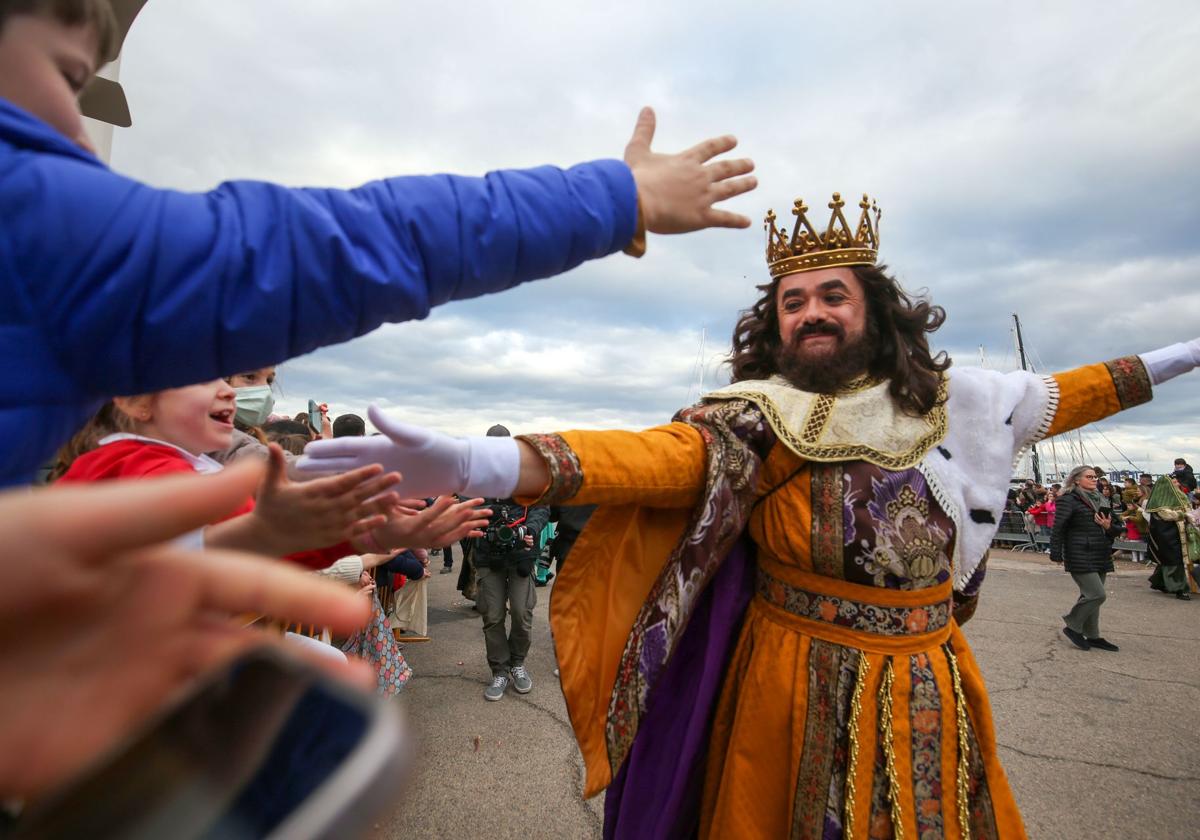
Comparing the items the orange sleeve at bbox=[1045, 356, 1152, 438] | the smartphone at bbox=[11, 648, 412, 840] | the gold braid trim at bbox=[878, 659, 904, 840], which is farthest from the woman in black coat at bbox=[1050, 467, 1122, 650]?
the smartphone at bbox=[11, 648, 412, 840]

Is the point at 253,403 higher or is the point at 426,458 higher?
the point at 253,403

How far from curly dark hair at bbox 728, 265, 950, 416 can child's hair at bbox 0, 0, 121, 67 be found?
220 centimetres

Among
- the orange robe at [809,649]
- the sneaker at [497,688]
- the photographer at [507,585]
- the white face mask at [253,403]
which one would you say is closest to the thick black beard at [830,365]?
the orange robe at [809,649]

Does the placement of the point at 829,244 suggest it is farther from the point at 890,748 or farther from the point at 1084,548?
the point at 1084,548

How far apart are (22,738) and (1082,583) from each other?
26.5 ft

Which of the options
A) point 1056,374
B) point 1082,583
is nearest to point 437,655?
point 1056,374

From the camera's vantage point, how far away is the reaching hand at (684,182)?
102 centimetres

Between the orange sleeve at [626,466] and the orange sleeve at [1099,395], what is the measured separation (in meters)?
1.41

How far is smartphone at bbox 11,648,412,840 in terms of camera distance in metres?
0.31

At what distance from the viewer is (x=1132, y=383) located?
7.59ft

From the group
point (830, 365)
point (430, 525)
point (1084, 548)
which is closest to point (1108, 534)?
point (1084, 548)

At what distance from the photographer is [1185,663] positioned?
589cm

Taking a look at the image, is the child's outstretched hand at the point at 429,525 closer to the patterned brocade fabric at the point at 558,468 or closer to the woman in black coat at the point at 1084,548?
the patterned brocade fabric at the point at 558,468

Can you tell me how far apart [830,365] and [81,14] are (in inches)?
83.7
